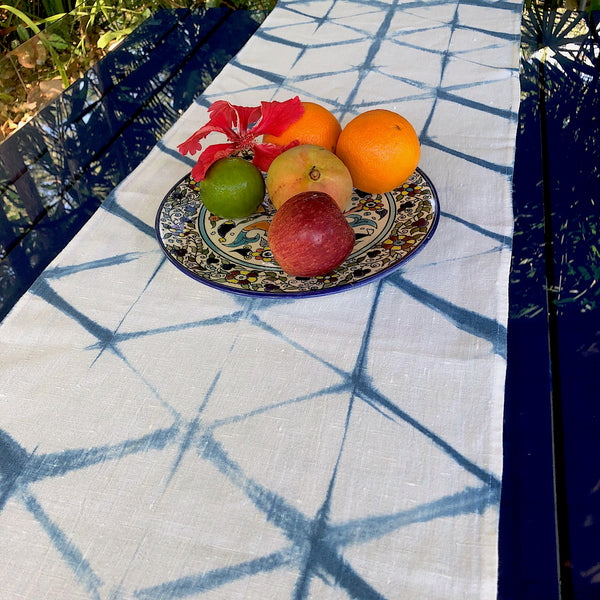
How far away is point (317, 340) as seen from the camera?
2.01ft

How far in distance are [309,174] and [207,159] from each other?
5.3 inches

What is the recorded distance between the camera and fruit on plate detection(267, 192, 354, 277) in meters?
0.62

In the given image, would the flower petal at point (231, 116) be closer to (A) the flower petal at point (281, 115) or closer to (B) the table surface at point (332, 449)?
(A) the flower petal at point (281, 115)

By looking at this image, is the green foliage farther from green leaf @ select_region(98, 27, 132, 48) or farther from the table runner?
the table runner

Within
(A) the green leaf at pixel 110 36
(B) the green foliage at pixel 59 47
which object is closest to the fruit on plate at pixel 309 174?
(B) the green foliage at pixel 59 47

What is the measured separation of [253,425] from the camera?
1.75ft

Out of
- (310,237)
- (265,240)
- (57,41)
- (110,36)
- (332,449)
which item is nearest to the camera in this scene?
(332,449)

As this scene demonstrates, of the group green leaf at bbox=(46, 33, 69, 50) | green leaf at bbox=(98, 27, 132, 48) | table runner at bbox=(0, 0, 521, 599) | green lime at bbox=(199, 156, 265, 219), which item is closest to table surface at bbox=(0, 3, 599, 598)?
table runner at bbox=(0, 0, 521, 599)

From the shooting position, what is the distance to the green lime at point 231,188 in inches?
28.2

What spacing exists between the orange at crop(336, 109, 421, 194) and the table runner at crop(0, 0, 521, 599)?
91 mm

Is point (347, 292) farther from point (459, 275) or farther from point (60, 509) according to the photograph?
point (60, 509)

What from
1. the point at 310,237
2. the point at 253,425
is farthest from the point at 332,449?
the point at 310,237

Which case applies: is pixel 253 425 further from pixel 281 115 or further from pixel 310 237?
pixel 281 115

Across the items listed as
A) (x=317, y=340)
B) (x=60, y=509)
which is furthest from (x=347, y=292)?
(x=60, y=509)
